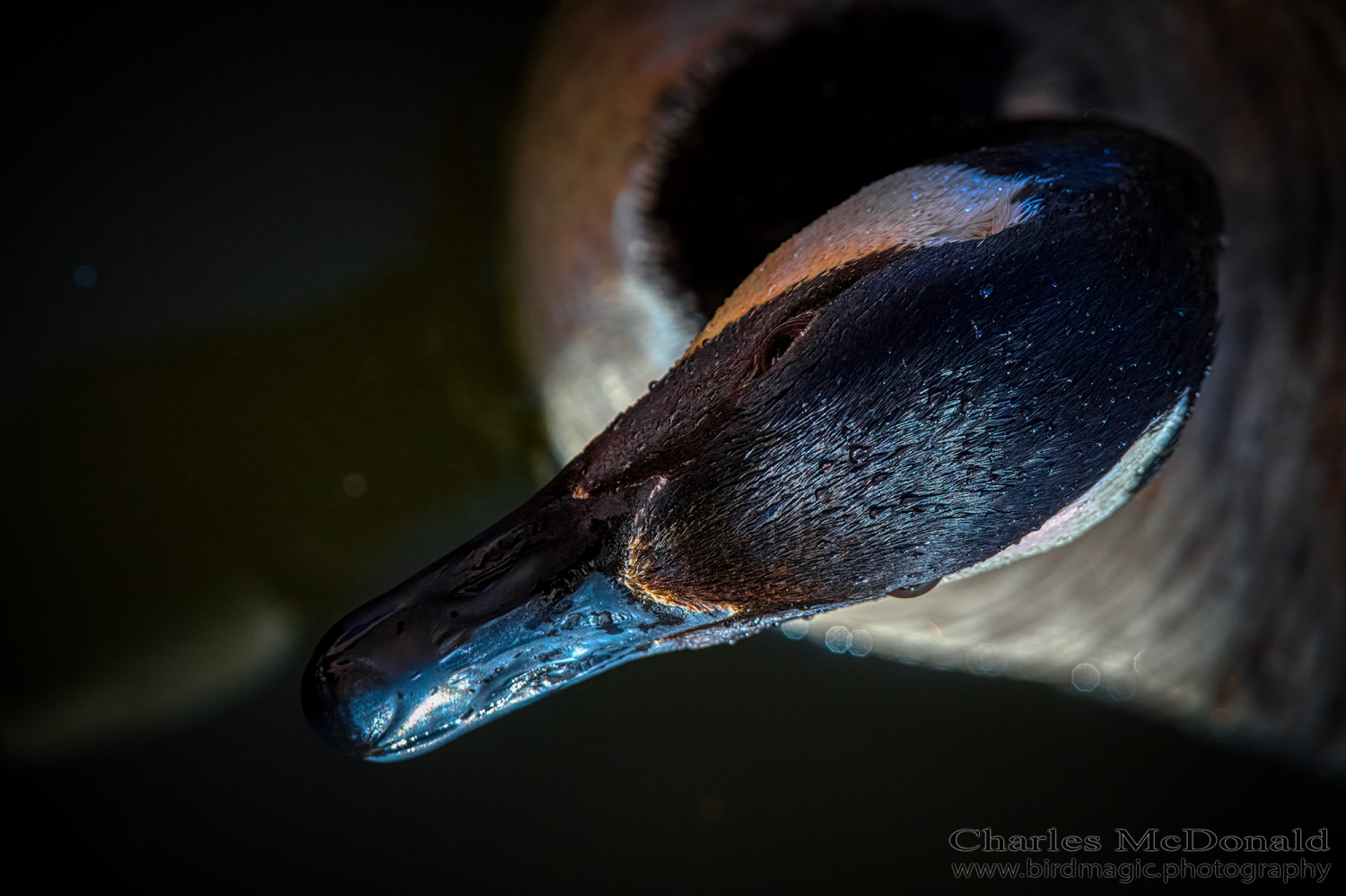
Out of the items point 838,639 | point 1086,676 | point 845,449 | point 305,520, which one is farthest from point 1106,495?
point 305,520

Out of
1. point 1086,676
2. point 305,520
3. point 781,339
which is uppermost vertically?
point 305,520

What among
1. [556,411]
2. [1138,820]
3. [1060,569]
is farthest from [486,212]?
[1138,820]

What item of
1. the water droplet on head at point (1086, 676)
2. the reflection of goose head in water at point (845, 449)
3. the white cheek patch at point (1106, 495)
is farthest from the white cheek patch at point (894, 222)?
the water droplet on head at point (1086, 676)

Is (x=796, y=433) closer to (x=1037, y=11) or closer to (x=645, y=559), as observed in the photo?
(x=645, y=559)

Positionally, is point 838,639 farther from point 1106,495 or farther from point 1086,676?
point 1106,495

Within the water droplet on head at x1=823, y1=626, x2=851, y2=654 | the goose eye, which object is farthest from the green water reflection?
the goose eye

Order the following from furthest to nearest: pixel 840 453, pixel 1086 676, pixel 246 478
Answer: pixel 1086 676 → pixel 246 478 → pixel 840 453

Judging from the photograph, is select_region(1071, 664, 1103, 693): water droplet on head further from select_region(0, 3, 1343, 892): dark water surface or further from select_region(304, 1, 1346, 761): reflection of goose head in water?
select_region(304, 1, 1346, 761): reflection of goose head in water
